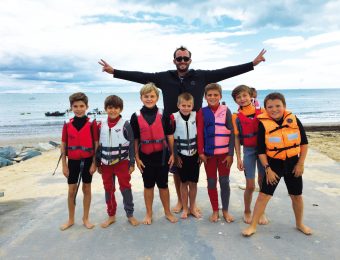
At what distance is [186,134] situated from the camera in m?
4.45

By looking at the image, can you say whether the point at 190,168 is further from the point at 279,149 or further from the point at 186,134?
the point at 279,149

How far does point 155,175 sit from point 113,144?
2.54 ft

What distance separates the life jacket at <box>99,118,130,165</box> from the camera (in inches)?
168

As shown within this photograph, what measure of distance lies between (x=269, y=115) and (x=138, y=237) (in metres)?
2.30

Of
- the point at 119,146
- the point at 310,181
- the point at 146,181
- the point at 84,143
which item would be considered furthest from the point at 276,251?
the point at 310,181

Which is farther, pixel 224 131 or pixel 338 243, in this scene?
pixel 224 131

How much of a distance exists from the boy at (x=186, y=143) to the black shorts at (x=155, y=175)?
0.25 meters

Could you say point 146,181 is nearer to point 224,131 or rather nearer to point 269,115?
point 224,131

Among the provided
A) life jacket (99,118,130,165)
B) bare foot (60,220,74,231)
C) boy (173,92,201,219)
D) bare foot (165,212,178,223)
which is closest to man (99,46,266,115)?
boy (173,92,201,219)

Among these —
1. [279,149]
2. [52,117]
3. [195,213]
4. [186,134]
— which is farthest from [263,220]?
[52,117]

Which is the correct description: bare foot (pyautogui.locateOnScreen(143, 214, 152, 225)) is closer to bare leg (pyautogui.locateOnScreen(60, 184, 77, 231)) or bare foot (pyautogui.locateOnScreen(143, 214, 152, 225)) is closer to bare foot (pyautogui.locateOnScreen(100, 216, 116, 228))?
bare foot (pyautogui.locateOnScreen(100, 216, 116, 228))

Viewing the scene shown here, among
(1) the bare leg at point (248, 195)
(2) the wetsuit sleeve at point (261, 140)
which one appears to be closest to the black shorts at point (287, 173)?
(2) the wetsuit sleeve at point (261, 140)

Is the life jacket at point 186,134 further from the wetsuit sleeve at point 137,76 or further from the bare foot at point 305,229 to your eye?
the bare foot at point 305,229

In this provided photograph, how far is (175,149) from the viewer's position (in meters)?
4.53
